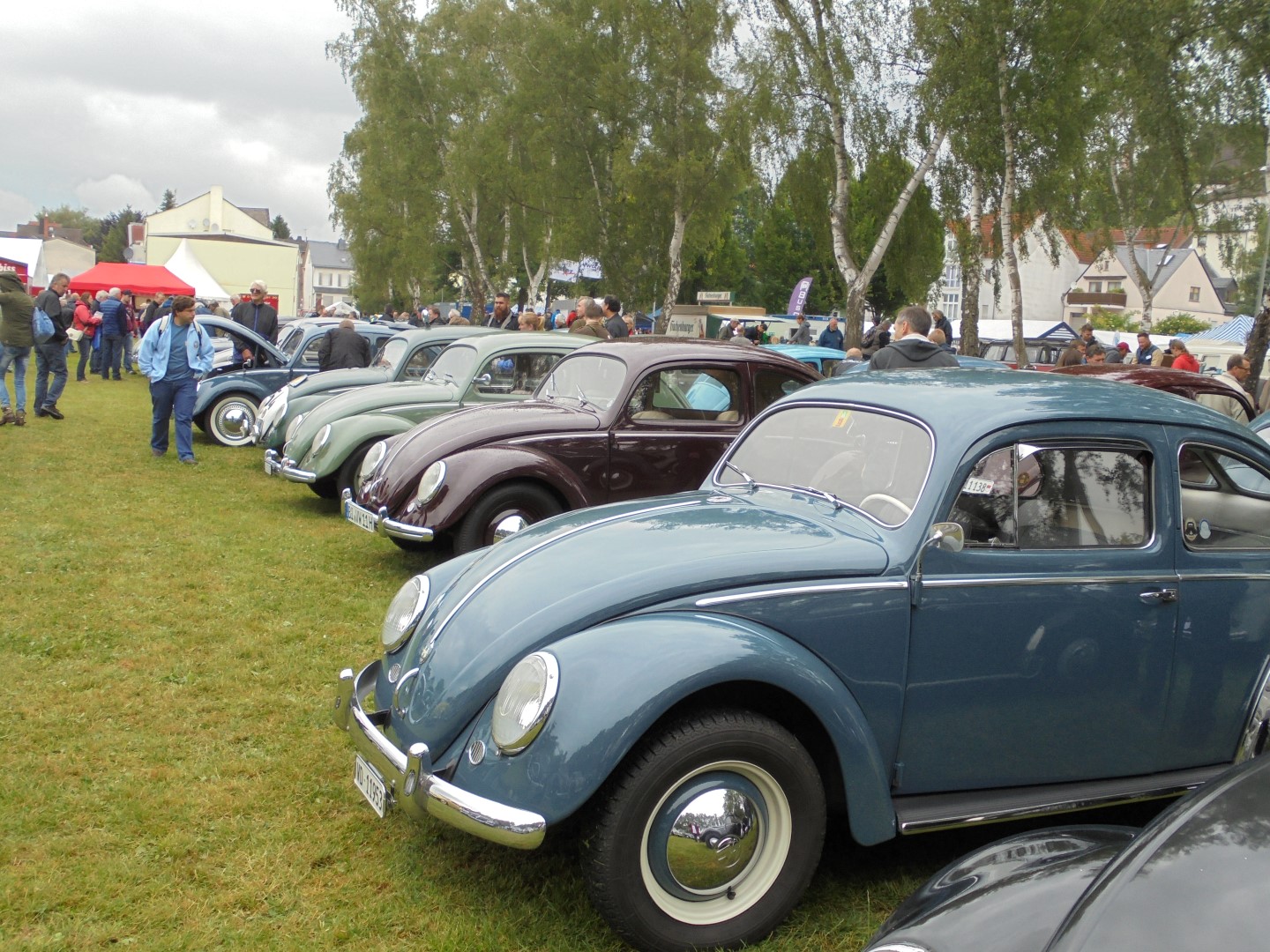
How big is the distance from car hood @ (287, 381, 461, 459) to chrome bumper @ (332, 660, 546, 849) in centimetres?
614

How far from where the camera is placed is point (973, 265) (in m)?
21.8

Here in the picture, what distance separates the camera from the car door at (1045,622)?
3.52 metres

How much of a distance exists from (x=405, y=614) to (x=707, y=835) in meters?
1.54

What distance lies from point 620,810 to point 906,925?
3.13ft

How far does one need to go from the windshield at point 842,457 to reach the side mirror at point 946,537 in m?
0.15

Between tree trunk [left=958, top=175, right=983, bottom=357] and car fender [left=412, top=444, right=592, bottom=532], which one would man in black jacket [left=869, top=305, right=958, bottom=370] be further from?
tree trunk [left=958, top=175, right=983, bottom=357]

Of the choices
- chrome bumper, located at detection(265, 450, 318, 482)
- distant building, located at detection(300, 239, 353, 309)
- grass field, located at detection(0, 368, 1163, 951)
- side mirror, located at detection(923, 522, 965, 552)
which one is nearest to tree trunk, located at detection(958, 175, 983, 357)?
chrome bumper, located at detection(265, 450, 318, 482)

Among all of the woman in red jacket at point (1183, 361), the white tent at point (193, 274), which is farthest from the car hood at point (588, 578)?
the white tent at point (193, 274)

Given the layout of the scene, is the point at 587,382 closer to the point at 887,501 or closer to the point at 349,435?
the point at 349,435

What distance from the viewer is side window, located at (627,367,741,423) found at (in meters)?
7.58

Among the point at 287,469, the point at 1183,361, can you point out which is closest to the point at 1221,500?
the point at 287,469

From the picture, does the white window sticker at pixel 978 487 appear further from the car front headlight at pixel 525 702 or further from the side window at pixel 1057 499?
the car front headlight at pixel 525 702

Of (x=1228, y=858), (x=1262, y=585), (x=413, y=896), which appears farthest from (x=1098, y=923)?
(x=1262, y=585)

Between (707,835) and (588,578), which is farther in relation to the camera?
(588,578)
